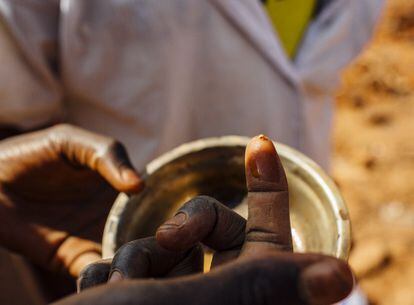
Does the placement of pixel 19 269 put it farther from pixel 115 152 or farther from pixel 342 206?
pixel 342 206

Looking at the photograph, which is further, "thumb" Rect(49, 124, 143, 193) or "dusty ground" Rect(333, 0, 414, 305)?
"dusty ground" Rect(333, 0, 414, 305)

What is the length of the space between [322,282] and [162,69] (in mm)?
815

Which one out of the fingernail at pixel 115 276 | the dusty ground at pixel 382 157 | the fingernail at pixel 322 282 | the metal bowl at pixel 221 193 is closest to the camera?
the fingernail at pixel 322 282

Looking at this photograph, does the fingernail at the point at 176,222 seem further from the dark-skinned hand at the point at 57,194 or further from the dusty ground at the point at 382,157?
the dusty ground at the point at 382,157

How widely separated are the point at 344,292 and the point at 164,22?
Answer: 0.81 meters

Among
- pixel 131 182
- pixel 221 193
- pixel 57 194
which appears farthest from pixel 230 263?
pixel 57 194

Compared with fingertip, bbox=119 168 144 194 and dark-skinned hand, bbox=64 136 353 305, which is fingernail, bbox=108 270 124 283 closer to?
dark-skinned hand, bbox=64 136 353 305

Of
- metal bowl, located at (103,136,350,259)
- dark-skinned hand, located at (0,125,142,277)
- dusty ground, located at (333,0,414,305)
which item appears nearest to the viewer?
metal bowl, located at (103,136,350,259)

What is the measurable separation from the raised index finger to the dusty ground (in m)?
1.73

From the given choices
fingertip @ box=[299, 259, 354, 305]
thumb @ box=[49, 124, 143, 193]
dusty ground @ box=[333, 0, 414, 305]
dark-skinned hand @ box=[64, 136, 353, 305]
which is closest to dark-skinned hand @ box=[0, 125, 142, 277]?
thumb @ box=[49, 124, 143, 193]

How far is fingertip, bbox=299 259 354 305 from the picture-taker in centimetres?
64

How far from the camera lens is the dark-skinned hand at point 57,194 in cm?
120

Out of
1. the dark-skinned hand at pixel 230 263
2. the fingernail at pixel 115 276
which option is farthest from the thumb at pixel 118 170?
the fingernail at pixel 115 276

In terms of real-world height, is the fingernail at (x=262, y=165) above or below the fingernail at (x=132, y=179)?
above
